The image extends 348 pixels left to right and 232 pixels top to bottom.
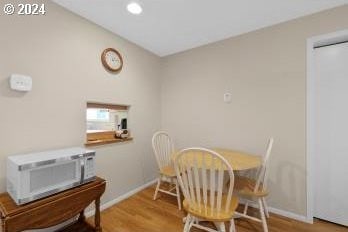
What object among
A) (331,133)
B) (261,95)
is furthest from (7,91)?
(331,133)

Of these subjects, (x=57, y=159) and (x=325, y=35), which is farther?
(x=325, y=35)

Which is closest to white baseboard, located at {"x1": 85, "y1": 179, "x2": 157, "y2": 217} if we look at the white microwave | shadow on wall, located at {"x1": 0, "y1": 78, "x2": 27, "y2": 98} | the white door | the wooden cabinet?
the wooden cabinet

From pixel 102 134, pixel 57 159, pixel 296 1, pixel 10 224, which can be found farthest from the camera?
pixel 102 134

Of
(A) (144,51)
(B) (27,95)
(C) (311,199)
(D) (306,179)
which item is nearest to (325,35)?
(D) (306,179)

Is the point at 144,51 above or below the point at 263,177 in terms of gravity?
above

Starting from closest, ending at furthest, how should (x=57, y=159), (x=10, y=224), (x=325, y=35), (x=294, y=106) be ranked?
(x=10, y=224), (x=57, y=159), (x=325, y=35), (x=294, y=106)

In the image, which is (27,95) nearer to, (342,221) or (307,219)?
(307,219)

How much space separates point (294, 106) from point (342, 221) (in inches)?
53.0

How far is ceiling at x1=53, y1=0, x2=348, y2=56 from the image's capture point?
1.76 metres

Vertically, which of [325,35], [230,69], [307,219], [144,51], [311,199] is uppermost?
[144,51]

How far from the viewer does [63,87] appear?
5.90 ft

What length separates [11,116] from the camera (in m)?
1.46

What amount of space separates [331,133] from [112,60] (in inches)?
109

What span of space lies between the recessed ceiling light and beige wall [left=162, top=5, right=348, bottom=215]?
1183 mm
